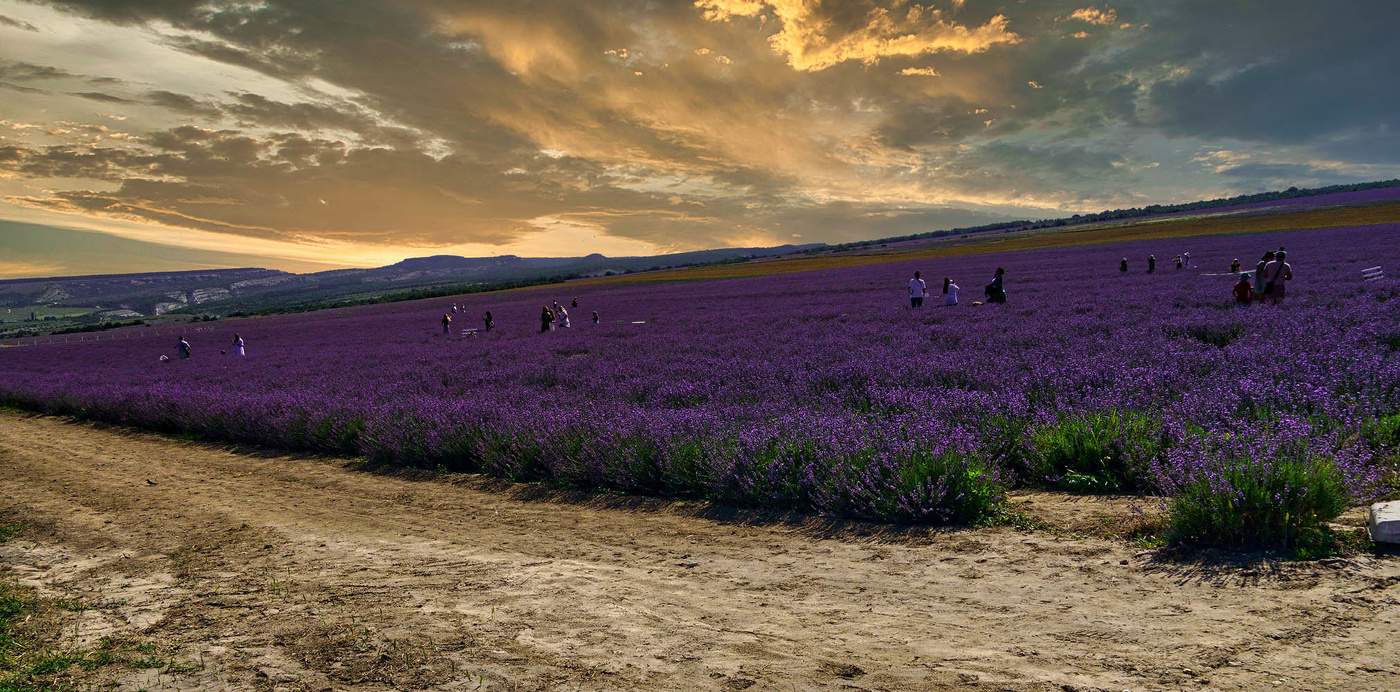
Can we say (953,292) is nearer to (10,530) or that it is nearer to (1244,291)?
(1244,291)

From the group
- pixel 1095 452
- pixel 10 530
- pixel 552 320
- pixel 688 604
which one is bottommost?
pixel 10 530

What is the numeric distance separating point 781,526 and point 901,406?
2.55m

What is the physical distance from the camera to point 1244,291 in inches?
489

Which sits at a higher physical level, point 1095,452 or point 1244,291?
point 1244,291

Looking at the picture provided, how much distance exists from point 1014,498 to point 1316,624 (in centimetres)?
214

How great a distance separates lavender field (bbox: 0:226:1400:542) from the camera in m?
4.34

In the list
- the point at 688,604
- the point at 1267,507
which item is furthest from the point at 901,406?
the point at 688,604

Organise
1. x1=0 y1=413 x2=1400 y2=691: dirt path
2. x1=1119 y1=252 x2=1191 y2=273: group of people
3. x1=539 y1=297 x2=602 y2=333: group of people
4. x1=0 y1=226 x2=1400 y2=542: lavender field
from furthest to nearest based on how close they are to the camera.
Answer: x1=1119 y1=252 x2=1191 y2=273: group of people
x1=539 y1=297 x2=602 y2=333: group of people
x1=0 y1=226 x2=1400 y2=542: lavender field
x1=0 y1=413 x2=1400 y2=691: dirt path

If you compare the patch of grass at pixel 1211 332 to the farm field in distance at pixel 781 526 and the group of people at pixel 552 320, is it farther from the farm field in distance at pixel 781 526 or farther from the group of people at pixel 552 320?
the group of people at pixel 552 320

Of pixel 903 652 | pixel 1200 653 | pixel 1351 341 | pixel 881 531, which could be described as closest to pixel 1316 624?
pixel 1200 653

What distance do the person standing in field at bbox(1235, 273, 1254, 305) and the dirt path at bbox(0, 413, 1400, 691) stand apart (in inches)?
451

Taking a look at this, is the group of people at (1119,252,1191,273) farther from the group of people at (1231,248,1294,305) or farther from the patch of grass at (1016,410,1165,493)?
the patch of grass at (1016,410,1165,493)

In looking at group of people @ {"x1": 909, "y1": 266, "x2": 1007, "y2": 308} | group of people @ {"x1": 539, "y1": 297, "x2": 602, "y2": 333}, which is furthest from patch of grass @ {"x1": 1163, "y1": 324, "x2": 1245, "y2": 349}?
group of people @ {"x1": 539, "y1": 297, "x2": 602, "y2": 333}

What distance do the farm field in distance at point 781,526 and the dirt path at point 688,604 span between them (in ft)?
0.06
